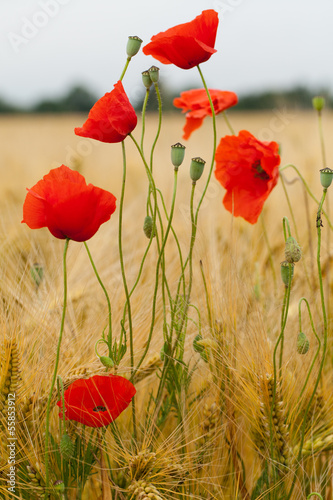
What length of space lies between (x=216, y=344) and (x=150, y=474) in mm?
134

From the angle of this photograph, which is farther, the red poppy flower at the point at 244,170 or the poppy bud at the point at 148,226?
the red poppy flower at the point at 244,170

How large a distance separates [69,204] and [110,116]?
0.10 m

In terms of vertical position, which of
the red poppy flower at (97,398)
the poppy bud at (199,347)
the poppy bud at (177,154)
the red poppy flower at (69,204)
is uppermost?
the poppy bud at (177,154)

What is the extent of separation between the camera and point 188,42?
1.66 ft

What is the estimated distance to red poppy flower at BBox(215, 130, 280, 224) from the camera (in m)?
0.61

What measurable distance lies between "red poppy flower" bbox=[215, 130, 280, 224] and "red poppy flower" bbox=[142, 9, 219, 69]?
13 cm

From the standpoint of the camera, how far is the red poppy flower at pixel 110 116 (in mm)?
474

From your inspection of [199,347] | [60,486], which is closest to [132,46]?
[199,347]

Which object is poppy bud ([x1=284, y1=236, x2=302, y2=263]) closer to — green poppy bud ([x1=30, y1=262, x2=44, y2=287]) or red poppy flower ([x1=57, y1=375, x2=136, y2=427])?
red poppy flower ([x1=57, y1=375, x2=136, y2=427])

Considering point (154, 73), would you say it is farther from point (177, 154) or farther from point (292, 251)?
point (292, 251)

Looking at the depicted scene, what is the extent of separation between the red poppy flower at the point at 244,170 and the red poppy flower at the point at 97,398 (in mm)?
245

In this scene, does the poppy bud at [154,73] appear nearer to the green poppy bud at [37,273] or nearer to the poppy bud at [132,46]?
the poppy bud at [132,46]

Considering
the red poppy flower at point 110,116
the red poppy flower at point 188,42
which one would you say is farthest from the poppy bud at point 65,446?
the red poppy flower at point 188,42

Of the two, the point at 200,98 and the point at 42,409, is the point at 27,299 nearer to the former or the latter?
the point at 42,409
